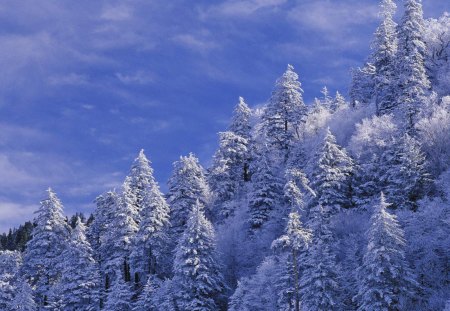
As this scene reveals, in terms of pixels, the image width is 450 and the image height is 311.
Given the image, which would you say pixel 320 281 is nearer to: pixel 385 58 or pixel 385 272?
pixel 385 272

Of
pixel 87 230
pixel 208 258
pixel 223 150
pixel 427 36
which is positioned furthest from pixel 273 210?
pixel 427 36

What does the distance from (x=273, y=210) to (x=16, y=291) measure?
31.4 metres

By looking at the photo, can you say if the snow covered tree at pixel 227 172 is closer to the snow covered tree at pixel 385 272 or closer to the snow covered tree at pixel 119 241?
the snow covered tree at pixel 119 241

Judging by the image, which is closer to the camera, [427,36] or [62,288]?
[62,288]

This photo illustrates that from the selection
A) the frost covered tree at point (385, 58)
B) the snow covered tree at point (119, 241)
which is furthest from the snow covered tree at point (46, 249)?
the frost covered tree at point (385, 58)

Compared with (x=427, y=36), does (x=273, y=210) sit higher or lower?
lower

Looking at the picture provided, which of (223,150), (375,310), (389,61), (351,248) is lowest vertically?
(375,310)

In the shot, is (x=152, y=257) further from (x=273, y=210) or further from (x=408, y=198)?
(x=408, y=198)

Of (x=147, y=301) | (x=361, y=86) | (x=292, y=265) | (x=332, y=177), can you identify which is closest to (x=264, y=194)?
(x=332, y=177)

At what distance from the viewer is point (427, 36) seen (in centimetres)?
7506

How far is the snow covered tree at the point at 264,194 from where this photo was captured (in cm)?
5716

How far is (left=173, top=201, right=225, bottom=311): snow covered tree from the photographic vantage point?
157 ft

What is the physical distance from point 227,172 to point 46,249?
23.7 m

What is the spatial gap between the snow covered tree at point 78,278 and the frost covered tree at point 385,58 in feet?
128
